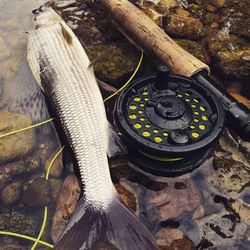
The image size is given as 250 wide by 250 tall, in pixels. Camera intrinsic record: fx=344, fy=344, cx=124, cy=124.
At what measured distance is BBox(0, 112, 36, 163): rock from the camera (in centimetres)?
363

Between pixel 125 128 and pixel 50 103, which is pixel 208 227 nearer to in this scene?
pixel 125 128

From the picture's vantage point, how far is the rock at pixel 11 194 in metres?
3.35

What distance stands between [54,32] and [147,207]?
251cm

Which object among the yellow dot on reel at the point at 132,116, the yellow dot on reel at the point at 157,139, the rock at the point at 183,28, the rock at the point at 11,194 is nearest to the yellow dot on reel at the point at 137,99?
the yellow dot on reel at the point at 132,116

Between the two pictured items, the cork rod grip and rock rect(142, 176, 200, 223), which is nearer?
rock rect(142, 176, 200, 223)

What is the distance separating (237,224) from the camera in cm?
305

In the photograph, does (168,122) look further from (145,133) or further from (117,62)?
(117,62)

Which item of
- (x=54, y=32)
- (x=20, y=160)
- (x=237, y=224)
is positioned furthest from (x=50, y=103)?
(x=237, y=224)

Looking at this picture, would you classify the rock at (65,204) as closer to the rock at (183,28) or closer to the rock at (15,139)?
the rock at (15,139)

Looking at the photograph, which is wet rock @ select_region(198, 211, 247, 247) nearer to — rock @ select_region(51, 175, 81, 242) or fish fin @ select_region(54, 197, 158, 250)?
fish fin @ select_region(54, 197, 158, 250)

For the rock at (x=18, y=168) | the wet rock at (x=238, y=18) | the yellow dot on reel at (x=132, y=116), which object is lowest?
the rock at (x=18, y=168)

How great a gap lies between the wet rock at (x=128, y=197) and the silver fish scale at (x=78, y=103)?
0.35m

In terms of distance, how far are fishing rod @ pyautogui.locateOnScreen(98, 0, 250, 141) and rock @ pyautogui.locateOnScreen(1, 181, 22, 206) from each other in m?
2.02

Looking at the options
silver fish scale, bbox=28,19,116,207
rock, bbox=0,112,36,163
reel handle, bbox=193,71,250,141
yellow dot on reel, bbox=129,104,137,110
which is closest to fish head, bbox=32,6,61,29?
silver fish scale, bbox=28,19,116,207
